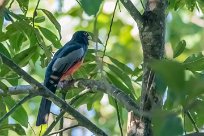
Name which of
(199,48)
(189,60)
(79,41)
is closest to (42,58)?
(189,60)

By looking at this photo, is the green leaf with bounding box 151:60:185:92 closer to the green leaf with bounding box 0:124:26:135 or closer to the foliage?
the foliage

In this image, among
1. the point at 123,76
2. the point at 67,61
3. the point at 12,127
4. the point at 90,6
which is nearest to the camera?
the point at 90,6

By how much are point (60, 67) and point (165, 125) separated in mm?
3299

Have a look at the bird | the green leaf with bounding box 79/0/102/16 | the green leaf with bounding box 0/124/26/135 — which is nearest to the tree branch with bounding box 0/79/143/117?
the green leaf with bounding box 0/124/26/135

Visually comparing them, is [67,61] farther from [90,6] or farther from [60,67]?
[90,6]

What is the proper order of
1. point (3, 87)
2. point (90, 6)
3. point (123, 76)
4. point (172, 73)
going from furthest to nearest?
point (123, 76) < point (3, 87) < point (90, 6) < point (172, 73)

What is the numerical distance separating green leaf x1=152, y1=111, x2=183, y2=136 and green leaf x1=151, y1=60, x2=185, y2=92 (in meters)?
0.04

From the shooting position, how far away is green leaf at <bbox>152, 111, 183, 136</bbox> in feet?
2.26

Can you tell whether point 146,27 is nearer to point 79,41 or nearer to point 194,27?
point 79,41

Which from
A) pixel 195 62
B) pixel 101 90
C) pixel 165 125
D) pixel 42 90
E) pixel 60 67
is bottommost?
pixel 165 125

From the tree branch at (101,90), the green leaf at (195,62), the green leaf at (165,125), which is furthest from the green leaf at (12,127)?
the green leaf at (165,125)

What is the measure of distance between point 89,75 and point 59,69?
1099mm

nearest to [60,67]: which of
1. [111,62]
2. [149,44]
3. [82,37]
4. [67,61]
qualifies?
[67,61]

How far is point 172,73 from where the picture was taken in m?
0.68
